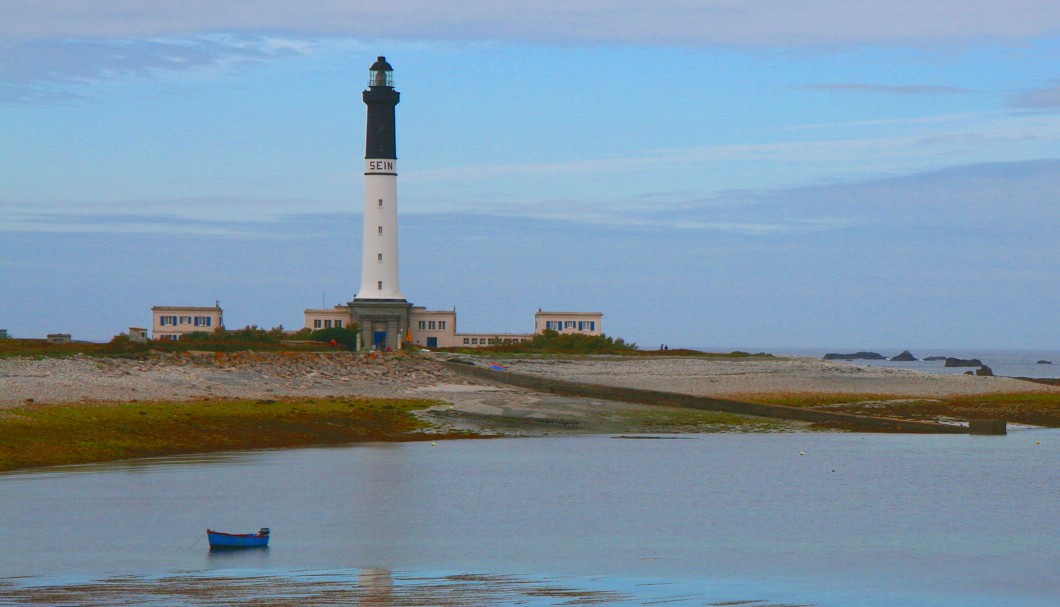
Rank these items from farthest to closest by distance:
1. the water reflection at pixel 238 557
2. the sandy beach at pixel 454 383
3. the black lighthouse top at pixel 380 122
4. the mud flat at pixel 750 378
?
the black lighthouse top at pixel 380 122
the mud flat at pixel 750 378
the sandy beach at pixel 454 383
the water reflection at pixel 238 557

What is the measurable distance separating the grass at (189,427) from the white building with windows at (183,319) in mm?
41614

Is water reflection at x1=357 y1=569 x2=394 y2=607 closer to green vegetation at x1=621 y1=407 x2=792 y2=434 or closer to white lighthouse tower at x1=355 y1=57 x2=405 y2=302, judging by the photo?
green vegetation at x1=621 y1=407 x2=792 y2=434

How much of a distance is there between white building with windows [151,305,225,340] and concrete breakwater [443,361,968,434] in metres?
35.4

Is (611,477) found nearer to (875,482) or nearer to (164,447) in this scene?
(875,482)

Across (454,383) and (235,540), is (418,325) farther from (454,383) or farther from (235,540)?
(235,540)

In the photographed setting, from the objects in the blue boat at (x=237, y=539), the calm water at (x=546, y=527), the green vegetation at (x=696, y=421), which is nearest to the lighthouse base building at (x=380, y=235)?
the green vegetation at (x=696, y=421)

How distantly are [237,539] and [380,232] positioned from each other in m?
60.1

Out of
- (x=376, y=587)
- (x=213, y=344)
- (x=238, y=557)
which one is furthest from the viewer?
(x=213, y=344)

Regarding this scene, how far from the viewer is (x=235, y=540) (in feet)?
69.1

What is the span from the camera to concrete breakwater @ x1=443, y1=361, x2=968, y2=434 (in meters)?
A: 48.6

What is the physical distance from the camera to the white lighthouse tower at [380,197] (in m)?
80.2

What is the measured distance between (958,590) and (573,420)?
2913cm

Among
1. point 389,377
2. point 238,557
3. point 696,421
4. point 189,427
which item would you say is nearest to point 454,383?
point 389,377

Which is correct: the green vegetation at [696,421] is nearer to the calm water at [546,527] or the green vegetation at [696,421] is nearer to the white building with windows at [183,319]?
the calm water at [546,527]
